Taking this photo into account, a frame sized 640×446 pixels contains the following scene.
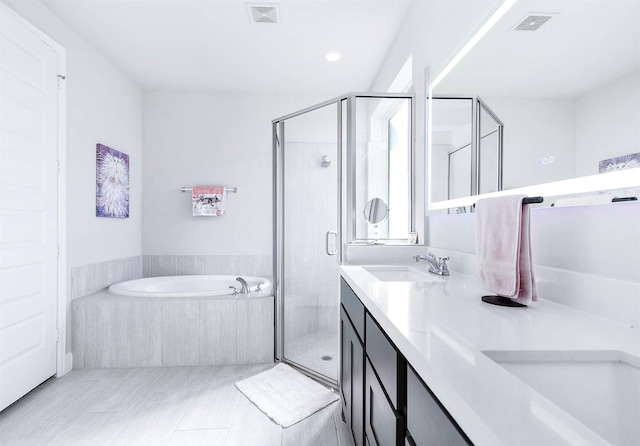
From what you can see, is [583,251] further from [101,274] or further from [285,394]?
[101,274]

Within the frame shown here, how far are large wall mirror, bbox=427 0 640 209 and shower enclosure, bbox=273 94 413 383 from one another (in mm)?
802

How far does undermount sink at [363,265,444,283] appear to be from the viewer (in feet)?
5.30

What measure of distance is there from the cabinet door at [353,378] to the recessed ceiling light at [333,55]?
2.09m

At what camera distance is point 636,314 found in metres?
0.73

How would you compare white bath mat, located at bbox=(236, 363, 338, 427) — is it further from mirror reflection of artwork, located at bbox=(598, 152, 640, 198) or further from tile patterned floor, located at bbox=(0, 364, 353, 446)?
mirror reflection of artwork, located at bbox=(598, 152, 640, 198)

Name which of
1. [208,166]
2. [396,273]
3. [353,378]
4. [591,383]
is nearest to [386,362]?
[591,383]

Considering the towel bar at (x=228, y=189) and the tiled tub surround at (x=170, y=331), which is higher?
the towel bar at (x=228, y=189)

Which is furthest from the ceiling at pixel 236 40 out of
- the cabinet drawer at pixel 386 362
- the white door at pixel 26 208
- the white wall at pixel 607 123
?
the cabinet drawer at pixel 386 362

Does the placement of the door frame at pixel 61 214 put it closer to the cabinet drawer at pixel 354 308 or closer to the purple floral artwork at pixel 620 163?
the cabinet drawer at pixel 354 308

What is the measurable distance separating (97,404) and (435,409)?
Answer: 2246 mm

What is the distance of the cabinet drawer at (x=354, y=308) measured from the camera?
1237mm

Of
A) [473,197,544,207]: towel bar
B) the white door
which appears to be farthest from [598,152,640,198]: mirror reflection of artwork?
the white door

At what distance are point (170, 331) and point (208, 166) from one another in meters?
1.81

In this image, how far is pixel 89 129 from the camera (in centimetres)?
266
